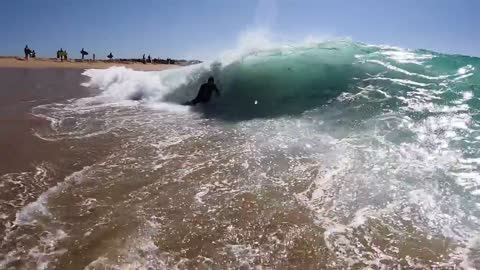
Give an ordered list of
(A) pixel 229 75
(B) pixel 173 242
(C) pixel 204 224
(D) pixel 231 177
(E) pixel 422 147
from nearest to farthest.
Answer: (B) pixel 173 242 < (C) pixel 204 224 < (D) pixel 231 177 < (E) pixel 422 147 < (A) pixel 229 75

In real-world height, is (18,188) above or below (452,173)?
below

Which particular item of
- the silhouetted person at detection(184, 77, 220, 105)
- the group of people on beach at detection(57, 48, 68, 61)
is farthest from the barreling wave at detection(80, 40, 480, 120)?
the group of people on beach at detection(57, 48, 68, 61)

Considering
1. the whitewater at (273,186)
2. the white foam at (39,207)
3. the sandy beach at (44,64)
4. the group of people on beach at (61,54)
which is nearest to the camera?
the whitewater at (273,186)

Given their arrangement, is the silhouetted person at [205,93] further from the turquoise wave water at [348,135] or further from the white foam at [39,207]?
the white foam at [39,207]

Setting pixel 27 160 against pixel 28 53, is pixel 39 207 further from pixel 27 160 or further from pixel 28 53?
pixel 28 53

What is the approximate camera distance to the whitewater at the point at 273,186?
3.94 meters

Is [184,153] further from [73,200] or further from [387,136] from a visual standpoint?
[387,136]

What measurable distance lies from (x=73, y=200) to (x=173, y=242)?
5.37ft

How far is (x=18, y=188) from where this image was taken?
5180mm

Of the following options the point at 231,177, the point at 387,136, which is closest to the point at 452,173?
the point at 387,136

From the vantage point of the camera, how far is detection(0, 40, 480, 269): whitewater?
12.9 ft

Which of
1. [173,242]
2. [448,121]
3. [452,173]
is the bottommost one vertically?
[173,242]

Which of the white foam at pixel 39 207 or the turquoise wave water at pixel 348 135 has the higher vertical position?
the turquoise wave water at pixel 348 135

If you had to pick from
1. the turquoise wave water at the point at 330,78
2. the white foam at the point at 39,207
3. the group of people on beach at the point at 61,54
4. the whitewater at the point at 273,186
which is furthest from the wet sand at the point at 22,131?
the group of people on beach at the point at 61,54
